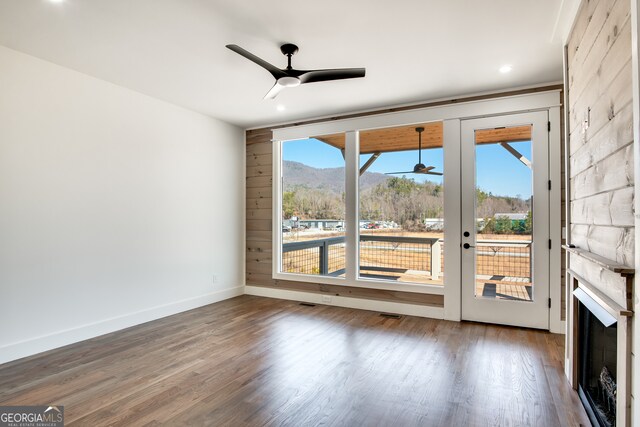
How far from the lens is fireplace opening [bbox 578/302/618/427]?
178 cm

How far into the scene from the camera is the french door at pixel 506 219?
3.72 meters

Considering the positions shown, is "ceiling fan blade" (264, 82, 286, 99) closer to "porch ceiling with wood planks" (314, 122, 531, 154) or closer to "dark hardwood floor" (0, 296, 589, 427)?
"porch ceiling with wood planks" (314, 122, 531, 154)

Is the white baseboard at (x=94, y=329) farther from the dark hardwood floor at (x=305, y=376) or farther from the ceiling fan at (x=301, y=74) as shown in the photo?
the ceiling fan at (x=301, y=74)

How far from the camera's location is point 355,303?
4684 mm

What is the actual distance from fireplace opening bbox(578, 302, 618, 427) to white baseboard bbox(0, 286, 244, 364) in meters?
4.14

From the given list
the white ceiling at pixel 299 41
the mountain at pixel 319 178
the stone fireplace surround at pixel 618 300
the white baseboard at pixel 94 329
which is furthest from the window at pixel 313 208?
the stone fireplace surround at pixel 618 300

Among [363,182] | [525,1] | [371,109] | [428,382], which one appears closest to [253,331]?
[428,382]

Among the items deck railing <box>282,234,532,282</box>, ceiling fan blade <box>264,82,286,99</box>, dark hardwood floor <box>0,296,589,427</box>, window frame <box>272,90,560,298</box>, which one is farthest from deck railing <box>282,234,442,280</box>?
ceiling fan blade <box>264,82,286,99</box>

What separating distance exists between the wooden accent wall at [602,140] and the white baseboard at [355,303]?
200 centimetres

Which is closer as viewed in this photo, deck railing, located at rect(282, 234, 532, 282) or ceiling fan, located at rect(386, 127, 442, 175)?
deck railing, located at rect(282, 234, 532, 282)

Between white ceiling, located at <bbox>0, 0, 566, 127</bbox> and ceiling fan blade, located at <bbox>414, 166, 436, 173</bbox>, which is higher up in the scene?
white ceiling, located at <bbox>0, 0, 566, 127</bbox>

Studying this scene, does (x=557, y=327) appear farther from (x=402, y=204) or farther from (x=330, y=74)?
(x=330, y=74)

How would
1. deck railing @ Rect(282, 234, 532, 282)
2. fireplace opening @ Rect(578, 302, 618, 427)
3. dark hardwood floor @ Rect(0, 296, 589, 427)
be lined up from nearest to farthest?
1. fireplace opening @ Rect(578, 302, 618, 427)
2. dark hardwood floor @ Rect(0, 296, 589, 427)
3. deck railing @ Rect(282, 234, 532, 282)

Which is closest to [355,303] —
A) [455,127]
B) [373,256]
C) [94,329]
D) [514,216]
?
[373,256]
